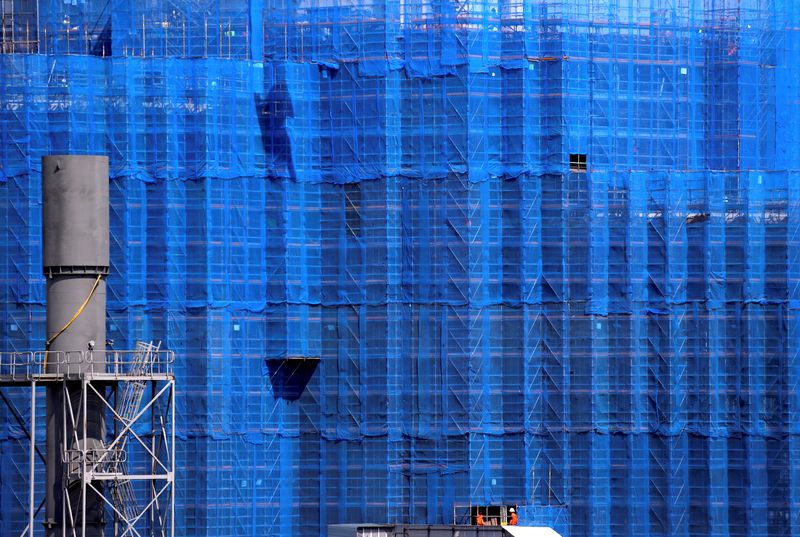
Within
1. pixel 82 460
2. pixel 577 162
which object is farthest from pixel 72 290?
pixel 577 162

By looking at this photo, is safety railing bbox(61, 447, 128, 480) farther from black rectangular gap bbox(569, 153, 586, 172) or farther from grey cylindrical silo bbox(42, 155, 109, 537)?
black rectangular gap bbox(569, 153, 586, 172)

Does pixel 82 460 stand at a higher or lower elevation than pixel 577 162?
lower

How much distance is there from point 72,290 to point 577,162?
27.1 m

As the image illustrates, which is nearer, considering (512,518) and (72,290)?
(72,290)

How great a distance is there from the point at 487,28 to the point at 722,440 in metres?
20.3

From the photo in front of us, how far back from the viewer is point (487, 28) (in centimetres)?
6931

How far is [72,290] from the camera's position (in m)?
49.2

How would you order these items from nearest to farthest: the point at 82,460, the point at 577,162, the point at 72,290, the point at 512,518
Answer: the point at 82,460, the point at 72,290, the point at 512,518, the point at 577,162

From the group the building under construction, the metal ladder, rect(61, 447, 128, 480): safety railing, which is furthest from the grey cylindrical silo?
the building under construction

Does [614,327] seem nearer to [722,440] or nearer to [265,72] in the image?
[722,440]

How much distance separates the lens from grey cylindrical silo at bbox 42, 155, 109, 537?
160 feet

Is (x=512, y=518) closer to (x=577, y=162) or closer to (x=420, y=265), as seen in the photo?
(x=420, y=265)

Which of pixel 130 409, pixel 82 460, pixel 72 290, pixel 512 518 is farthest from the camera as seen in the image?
pixel 512 518

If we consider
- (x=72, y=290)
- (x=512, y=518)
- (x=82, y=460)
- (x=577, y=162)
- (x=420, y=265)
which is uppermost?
(x=577, y=162)
